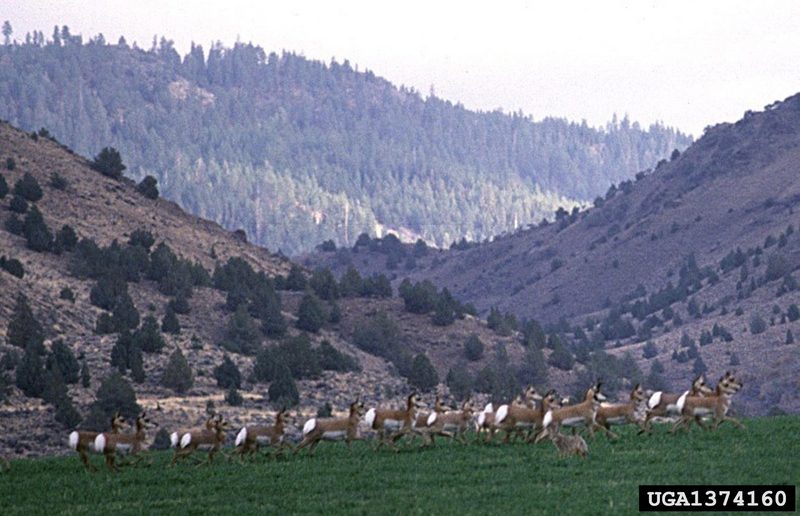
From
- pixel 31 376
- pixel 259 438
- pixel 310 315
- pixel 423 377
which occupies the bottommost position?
pixel 259 438

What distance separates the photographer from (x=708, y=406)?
2878 centimetres

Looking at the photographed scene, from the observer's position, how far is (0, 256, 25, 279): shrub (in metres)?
64.3

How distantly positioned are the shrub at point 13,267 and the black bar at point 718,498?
153ft

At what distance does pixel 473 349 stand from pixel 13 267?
2196 cm

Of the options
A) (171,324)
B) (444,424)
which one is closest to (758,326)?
(171,324)

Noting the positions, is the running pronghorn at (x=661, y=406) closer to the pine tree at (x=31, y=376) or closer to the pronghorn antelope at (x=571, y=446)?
the pronghorn antelope at (x=571, y=446)

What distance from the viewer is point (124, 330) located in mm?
61125

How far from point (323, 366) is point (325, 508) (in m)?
42.2

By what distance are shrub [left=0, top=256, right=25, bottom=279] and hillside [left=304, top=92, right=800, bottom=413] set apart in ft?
97.9

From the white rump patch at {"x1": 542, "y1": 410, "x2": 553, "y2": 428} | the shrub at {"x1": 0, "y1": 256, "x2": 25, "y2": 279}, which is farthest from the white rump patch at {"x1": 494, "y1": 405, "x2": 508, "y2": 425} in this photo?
the shrub at {"x1": 0, "y1": 256, "x2": 25, "y2": 279}

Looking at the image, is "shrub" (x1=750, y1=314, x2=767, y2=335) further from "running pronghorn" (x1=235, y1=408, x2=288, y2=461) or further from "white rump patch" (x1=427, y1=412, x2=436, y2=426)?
"running pronghorn" (x1=235, y1=408, x2=288, y2=461)

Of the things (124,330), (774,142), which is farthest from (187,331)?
(774,142)

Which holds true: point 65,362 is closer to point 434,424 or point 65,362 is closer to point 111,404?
point 111,404

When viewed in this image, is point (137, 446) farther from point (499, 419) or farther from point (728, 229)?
point (728, 229)
